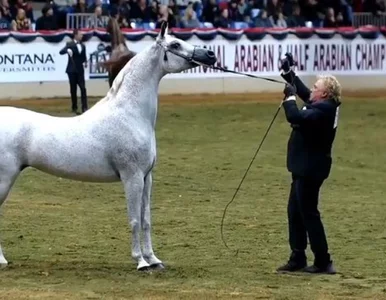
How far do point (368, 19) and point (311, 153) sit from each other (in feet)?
89.7

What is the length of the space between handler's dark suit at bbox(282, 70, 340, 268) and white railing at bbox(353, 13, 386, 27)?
26.8m

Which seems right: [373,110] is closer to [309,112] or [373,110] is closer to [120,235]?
[120,235]

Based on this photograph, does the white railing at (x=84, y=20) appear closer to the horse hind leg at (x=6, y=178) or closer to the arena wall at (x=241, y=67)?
the arena wall at (x=241, y=67)

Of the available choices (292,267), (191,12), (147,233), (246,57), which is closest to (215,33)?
(246,57)

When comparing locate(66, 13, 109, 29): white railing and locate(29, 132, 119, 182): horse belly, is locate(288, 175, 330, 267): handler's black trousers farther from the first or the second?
locate(66, 13, 109, 29): white railing

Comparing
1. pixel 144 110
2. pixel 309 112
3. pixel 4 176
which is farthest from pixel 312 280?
pixel 4 176

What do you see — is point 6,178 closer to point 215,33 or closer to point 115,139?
point 115,139

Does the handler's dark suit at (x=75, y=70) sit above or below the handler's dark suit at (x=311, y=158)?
Result: below

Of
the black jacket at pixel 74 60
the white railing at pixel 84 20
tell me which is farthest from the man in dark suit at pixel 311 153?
the white railing at pixel 84 20

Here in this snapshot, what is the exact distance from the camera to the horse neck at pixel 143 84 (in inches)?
454

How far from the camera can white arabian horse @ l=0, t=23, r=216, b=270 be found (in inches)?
446

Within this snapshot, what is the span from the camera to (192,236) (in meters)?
13.7

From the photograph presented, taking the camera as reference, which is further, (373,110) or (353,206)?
(373,110)

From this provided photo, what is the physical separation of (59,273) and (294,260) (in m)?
2.30
